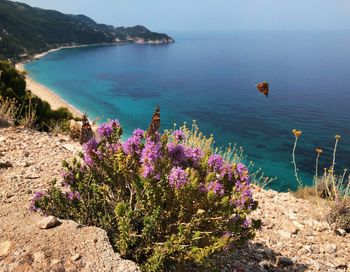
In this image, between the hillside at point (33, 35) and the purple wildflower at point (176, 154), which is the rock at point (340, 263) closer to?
the purple wildflower at point (176, 154)

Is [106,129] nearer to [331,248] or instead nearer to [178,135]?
[178,135]

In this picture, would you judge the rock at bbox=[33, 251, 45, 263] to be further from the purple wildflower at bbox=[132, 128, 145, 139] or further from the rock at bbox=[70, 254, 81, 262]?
the purple wildflower at bbox=[132, 128, 145, 139]

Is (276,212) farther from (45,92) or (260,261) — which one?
(45,92)

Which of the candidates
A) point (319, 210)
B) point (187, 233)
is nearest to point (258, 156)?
point (319, 210)

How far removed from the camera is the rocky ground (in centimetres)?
344

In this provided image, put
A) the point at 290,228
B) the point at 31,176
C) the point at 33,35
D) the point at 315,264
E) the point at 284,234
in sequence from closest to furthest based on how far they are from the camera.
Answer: the point at 315,264 < the point at 31,176 < the point at 284,234 < the point at 290,228 < the point at 33,35

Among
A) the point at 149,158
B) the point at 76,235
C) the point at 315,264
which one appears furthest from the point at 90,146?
the point at 315,264

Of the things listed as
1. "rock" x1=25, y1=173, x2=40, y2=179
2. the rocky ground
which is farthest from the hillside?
"rock" x1=25, y1=173, x2=40, y2=179

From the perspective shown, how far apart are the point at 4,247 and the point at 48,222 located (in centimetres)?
Answer: 50

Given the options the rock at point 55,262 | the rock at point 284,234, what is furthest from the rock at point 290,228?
the rock at point 55,262

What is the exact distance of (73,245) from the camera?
359 centimetres

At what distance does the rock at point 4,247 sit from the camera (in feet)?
11.4

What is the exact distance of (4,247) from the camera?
139 inches

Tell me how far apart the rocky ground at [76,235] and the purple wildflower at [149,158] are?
0.90 meters
